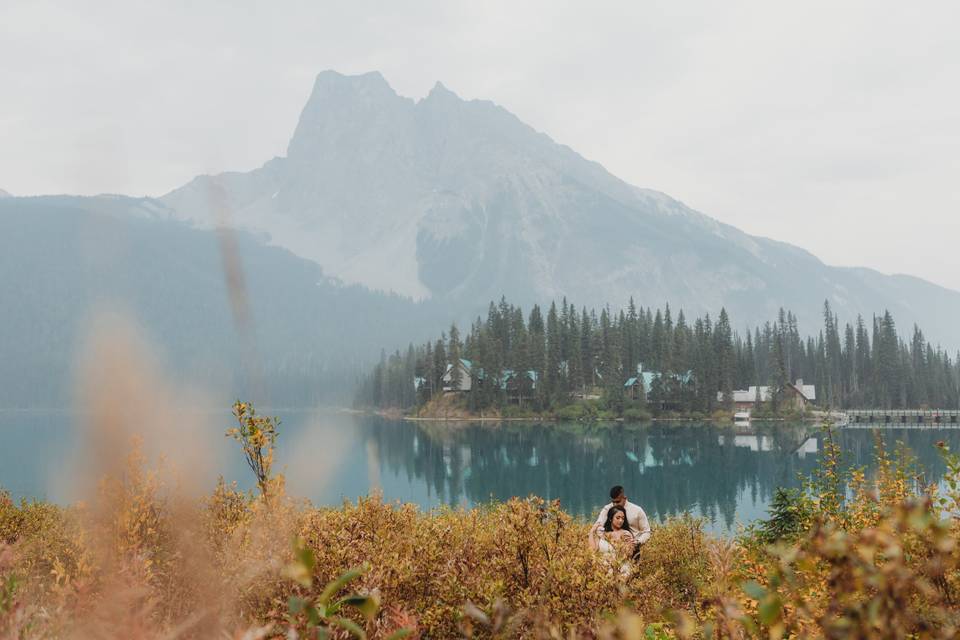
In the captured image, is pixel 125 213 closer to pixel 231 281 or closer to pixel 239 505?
pixel 231 281

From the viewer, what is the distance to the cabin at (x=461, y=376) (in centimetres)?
12396

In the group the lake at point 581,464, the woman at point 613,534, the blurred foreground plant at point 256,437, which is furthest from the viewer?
the lake at point 581,464

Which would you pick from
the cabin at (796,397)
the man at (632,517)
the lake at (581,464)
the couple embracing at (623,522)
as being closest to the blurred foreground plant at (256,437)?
the lake at (581,464)

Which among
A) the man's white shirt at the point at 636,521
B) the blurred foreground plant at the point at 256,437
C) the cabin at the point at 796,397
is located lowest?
the cabin at the point at 796,397

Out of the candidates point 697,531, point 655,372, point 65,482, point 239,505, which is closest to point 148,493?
point 239,505

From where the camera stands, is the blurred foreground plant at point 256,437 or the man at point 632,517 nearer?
the blurred foreground plant at point 256,437

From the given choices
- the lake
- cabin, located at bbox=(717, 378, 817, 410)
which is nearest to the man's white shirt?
the lake

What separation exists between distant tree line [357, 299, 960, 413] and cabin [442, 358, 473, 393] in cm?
82

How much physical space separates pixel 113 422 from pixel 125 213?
56.5 inches

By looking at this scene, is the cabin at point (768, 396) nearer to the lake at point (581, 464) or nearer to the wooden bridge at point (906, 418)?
the wooden bridge at point (906, 418)

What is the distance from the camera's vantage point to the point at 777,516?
15328mm

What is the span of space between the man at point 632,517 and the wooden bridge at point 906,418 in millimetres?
111818

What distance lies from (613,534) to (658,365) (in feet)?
388

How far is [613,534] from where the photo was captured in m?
9.41
